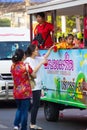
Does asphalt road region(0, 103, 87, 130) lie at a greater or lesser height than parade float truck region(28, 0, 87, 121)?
lesser

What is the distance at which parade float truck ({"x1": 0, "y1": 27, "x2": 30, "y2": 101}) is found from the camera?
15.9m

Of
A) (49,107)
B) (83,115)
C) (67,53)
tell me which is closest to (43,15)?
(67,53)

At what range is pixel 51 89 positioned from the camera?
1214 cm

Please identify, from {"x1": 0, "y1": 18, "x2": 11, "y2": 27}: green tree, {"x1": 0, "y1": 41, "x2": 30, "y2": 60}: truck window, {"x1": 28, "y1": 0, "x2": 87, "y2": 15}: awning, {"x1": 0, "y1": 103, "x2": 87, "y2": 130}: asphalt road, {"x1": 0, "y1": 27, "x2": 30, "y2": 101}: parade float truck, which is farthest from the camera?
{"x1": 0, "y1": 18, "x2": 11, "y2": 27}: green tree

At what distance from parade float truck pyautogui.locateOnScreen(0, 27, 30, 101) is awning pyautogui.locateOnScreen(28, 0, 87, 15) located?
3.77 m

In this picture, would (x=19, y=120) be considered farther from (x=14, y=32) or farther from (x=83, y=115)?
(x=14, y=32)

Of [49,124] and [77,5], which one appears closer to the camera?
[77,5]

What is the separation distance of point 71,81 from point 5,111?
467 centimetres

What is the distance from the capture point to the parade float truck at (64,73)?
10.7 m

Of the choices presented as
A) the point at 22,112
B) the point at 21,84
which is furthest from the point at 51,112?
the point at 21,84

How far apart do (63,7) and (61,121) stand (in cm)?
311

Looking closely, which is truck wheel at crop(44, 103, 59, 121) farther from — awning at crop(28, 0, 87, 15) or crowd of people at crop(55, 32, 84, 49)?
awning at crop(28, 0, 87, 15)

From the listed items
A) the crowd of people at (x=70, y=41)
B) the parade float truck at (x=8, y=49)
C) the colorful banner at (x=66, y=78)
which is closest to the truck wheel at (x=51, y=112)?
the colorful banner at (x=66, y=78)

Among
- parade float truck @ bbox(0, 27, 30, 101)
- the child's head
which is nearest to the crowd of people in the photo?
the child's head
